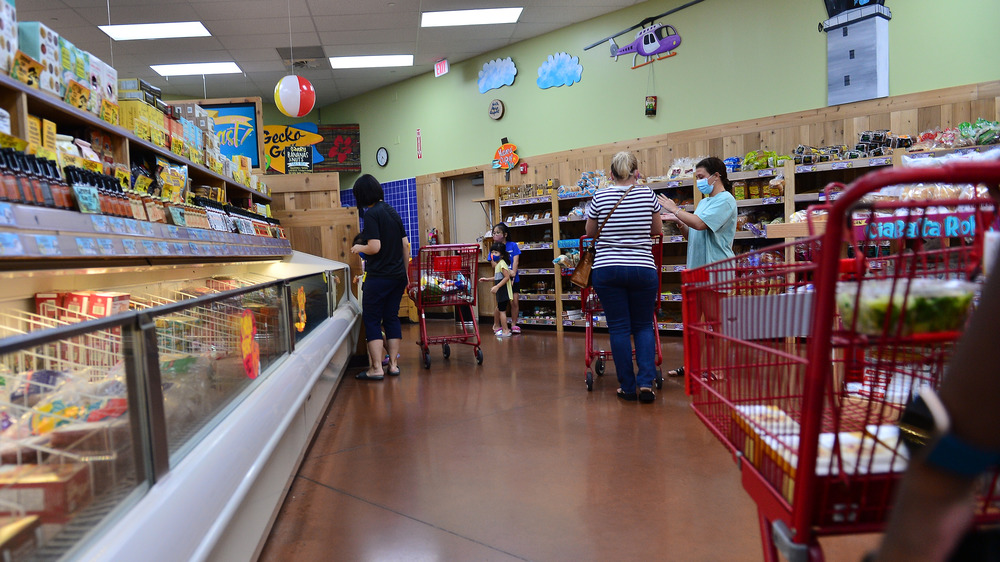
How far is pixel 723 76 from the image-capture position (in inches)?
285

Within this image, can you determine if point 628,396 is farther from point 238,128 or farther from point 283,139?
point 283,139

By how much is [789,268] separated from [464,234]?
31.5 feet

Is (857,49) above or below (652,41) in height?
below

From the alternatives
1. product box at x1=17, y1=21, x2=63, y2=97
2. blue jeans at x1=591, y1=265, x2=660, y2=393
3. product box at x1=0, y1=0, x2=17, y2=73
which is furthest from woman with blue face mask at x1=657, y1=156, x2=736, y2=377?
product box at x1=0, y1=0, x2=17, y2=73

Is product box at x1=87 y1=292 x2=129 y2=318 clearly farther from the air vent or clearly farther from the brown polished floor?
the air vent

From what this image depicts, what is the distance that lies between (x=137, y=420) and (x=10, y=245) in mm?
567

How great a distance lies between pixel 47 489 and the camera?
1.04 m

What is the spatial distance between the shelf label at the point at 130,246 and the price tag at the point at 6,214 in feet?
2.01

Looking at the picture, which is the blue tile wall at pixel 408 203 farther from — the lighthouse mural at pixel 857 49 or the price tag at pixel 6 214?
the price tag at pixel 6 214

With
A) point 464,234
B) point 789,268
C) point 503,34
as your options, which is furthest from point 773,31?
point 789,268

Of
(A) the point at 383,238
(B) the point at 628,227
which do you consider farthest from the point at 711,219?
(A) the point at 383,238

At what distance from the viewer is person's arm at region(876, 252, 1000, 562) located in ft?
2.34

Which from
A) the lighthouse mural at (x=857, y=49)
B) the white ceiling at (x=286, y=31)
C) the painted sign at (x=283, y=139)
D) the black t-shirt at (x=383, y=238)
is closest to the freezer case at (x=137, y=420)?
the black t-shirt at (x=383, y=238)

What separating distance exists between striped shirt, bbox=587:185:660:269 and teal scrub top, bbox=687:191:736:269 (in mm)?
510
